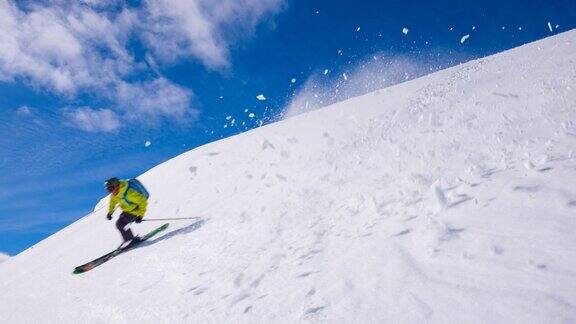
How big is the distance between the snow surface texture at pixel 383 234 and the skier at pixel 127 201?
106 cm

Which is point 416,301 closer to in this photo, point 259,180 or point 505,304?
point 505,304

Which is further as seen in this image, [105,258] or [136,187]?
[136,187]

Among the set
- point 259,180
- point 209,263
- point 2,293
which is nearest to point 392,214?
point 209,263

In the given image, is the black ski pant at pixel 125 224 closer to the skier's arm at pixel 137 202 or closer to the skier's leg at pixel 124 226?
the skier's leg at pixel 124 226

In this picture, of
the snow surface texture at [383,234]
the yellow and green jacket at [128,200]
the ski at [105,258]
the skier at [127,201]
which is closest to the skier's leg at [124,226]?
the skier at [127,201]

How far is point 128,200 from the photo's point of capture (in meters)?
11.0

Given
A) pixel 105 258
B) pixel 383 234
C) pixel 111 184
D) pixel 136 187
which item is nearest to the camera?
pixel 383 234

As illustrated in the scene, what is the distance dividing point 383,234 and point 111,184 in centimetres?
813

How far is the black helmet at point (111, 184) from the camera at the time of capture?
10730 millimetres

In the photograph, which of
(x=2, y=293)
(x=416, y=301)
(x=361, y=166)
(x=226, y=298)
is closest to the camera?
(x=416, y=301)

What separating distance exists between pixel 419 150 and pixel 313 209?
2740 mm

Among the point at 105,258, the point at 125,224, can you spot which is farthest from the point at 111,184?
the point at 105,258

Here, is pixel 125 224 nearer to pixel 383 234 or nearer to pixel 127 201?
pixel 127 201

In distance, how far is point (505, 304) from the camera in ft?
11.3
